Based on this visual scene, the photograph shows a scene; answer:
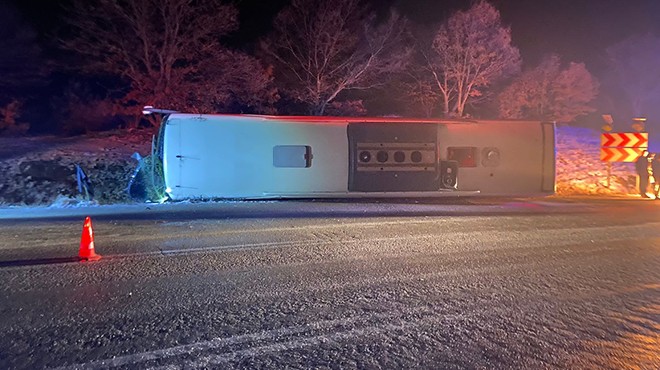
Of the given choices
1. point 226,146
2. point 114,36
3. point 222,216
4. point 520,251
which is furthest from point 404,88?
point 520,251

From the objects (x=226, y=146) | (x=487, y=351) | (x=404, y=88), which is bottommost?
(x=487, y=351)

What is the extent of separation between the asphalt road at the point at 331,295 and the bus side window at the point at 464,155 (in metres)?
3.54

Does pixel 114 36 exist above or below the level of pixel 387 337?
above

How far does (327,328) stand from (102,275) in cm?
309

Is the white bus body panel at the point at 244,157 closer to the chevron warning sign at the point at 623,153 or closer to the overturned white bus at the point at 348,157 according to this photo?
the overturned white bus at the point at 348,157

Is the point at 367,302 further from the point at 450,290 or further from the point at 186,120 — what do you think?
the point at 186,120

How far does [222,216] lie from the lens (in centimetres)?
1015

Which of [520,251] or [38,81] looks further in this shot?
[38,81]

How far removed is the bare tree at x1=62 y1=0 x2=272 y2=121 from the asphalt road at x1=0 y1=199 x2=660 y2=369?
1345cm

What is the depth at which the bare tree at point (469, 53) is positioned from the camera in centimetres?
2591

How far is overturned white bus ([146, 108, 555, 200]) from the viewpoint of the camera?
11.9m

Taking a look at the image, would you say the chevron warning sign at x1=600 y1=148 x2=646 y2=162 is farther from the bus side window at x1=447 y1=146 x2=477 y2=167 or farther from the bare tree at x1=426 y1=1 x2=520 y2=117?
the bare tree at x1=426 y1=1 x2=520 y2=117

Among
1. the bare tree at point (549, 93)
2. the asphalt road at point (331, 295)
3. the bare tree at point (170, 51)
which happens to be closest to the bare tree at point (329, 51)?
the bare tree at point (170, 51)

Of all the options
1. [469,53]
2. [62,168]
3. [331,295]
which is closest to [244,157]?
[62,168]
